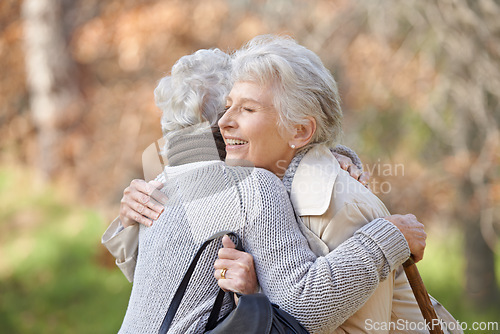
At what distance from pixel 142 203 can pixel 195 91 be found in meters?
0.41

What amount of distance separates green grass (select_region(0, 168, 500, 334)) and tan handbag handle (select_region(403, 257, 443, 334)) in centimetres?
314

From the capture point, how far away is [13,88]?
763 cm

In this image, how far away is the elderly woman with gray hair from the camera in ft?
5.34

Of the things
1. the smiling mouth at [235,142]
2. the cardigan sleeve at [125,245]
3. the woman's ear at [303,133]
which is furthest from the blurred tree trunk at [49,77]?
the woman's ear at [303,133]

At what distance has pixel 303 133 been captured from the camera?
79.4 inches

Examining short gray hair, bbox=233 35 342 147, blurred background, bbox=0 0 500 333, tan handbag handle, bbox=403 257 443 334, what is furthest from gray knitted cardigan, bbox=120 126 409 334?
blurred background, bbox=0 0 500 333

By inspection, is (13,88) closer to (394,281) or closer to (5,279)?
(5,279)

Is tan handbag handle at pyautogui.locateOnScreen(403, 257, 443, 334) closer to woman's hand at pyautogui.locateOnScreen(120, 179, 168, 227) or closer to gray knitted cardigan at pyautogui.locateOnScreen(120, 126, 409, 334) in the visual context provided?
gray knitted cardigan at pyautogui.locateOnScreen(120, 126, 409, 334)

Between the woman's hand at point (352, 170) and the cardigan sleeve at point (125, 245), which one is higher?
the woman's hand at point (352, 170)

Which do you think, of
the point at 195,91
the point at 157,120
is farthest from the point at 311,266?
the point at 157,120

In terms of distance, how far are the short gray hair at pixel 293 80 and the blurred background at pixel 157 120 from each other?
2.91 metres

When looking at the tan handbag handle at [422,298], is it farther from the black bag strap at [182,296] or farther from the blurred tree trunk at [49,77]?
the blurred tree trunk at [49,77]

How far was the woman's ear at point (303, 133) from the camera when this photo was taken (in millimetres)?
2002

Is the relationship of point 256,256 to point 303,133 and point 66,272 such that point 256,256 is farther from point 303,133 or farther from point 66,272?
point 66,272
